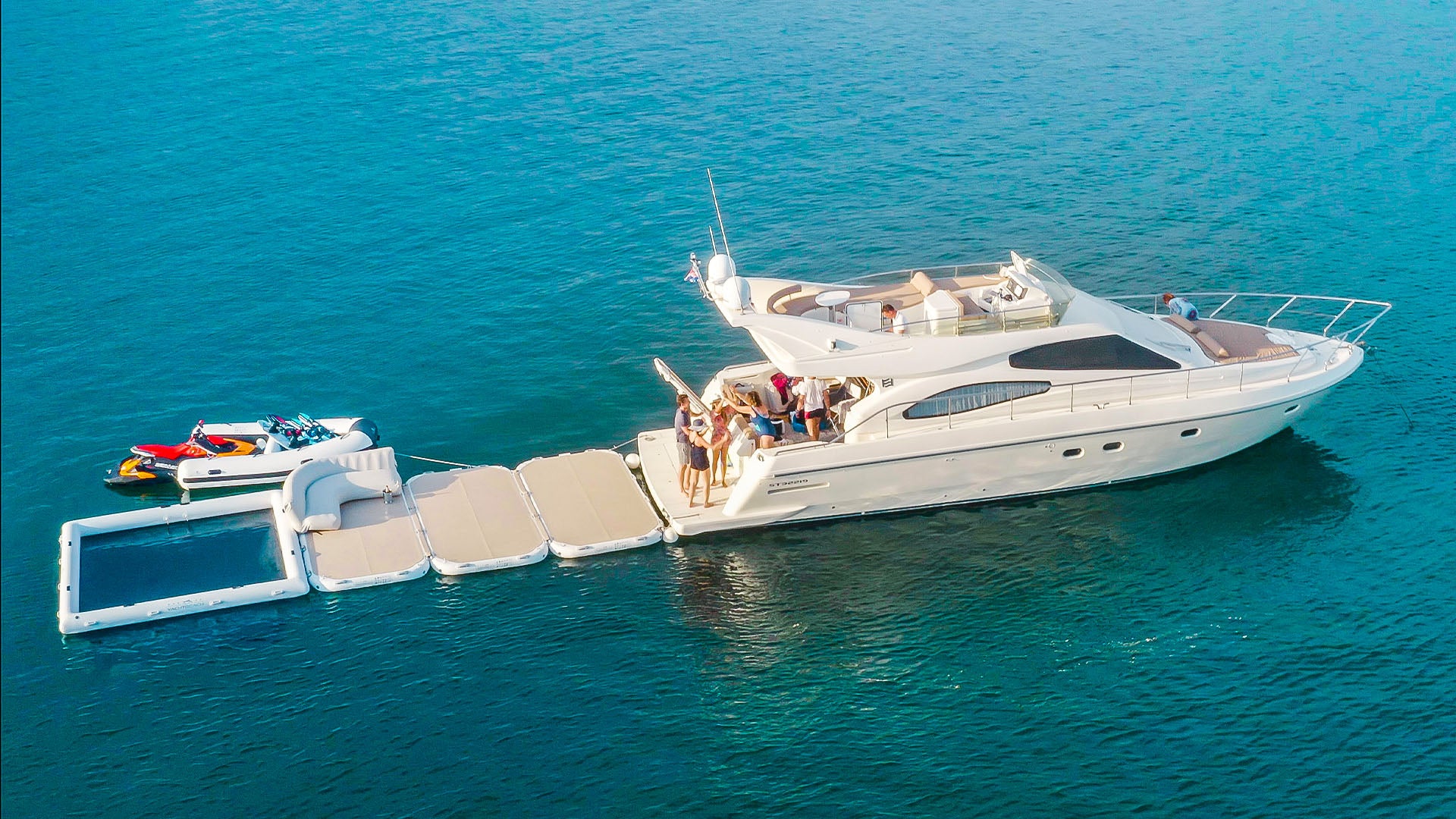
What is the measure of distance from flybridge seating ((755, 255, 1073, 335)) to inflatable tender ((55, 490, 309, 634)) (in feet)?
33.6

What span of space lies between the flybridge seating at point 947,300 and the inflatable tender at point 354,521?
26.0ft

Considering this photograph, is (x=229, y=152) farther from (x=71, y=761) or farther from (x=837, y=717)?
(x=837, y=717)

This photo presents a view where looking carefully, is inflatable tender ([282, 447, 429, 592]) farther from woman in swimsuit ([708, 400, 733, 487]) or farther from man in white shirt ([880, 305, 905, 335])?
man in white shirt ([880, 305, 905, 335])

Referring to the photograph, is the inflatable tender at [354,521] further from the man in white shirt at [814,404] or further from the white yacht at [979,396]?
the man in white shirt at [814,404]

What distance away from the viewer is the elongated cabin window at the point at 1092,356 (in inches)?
935

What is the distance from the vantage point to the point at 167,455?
26.1 meters

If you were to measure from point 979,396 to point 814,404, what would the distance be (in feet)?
Answer: 10.2

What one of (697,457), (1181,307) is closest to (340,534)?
(697,457)

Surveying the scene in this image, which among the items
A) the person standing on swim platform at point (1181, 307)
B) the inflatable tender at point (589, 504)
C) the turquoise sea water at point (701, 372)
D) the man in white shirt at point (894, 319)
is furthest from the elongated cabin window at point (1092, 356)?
the inflatable tender at point (589, 504)

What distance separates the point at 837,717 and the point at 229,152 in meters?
34.6

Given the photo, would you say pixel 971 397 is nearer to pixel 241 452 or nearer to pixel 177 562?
pixel 241 452

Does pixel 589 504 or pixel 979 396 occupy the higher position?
pixel 979 396

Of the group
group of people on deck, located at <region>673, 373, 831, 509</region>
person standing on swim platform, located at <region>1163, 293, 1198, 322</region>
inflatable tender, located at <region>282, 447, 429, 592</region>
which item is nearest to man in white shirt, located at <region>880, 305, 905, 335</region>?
group of people on deck, located at <region>673, 373, 831, 509</region>

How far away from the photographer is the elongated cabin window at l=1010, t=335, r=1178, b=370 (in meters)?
23.8
